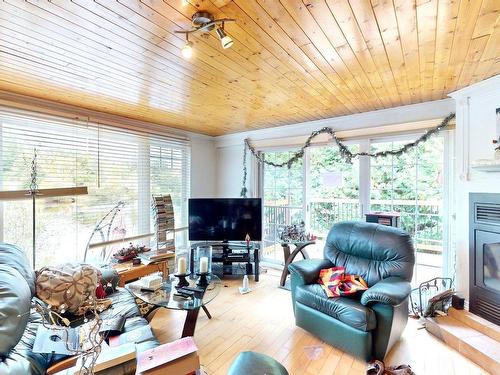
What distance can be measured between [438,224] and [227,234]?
269 centimetres

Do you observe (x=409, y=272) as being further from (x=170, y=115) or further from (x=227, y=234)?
(x=170, y=115)

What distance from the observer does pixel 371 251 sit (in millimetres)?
2650

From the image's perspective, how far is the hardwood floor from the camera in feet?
6.73

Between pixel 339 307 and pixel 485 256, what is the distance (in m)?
1.48

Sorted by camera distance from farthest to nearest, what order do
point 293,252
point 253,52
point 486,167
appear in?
point 293,252 → point 486,167 → point 253,52

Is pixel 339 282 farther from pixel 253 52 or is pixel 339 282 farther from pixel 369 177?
pixel 253 52

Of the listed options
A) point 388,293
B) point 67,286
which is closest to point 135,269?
point 67,286

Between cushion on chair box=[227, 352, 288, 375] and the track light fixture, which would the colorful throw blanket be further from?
the track light fixture

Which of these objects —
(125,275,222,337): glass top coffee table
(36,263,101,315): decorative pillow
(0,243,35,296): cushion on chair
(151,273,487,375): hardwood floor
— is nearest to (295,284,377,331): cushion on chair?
(151,273,487,375): hardwood floor

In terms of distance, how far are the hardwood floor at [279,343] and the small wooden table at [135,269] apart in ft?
1.56

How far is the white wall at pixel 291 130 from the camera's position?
116 inches

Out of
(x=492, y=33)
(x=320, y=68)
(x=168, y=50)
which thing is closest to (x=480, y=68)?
(x=492, y=33)

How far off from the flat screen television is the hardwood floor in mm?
993

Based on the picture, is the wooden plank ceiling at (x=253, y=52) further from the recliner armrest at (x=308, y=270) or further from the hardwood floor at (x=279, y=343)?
the hardwood floor at (x=279, y=343)
